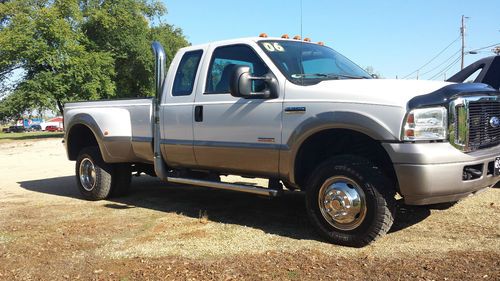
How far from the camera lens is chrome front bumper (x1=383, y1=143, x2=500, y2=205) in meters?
4.12

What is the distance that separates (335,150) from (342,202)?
2.15ft

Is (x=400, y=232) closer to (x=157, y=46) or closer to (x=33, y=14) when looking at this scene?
(x=157, y=46)

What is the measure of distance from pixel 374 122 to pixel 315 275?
1.39 m

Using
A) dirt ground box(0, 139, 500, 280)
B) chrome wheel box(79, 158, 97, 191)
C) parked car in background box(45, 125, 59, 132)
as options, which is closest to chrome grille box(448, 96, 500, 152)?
dirt ground box(0, 139, 500, 280)

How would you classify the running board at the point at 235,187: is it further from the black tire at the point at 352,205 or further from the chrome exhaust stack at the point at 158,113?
the black tire at the point at 352,205

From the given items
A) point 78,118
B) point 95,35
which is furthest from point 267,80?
point 95,35

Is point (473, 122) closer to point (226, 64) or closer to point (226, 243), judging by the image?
point (226, 243)

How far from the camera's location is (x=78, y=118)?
7.41 meters

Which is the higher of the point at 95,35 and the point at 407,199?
the point at 95,35

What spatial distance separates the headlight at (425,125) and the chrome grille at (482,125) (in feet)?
1.26

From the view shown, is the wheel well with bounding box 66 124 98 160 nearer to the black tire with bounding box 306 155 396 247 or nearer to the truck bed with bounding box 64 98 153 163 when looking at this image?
the truck bed with bounding box 64 98 153 163

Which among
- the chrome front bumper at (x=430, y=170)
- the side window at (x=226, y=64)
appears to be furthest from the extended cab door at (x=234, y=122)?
the chrome front bumper at (x=430, y=170)

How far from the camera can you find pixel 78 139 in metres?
7.89

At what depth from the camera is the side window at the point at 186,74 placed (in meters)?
6.00
